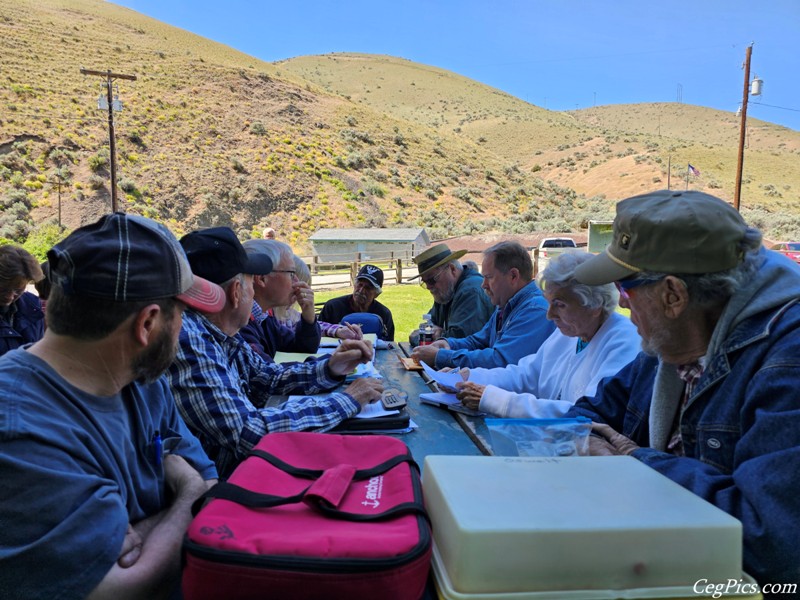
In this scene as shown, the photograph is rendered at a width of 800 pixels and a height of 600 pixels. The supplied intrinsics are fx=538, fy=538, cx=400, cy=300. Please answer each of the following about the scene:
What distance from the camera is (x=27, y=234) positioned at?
91.7ft

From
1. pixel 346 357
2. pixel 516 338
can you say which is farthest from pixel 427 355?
pixel 346 357

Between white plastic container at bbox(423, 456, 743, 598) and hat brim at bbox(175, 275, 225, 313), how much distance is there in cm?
82

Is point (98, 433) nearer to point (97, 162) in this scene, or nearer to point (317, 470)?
point (317, 470)

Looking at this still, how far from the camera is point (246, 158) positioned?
38.9m

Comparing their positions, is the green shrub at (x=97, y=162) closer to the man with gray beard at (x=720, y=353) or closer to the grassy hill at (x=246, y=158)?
the grassy hill at (x=246, y=158)

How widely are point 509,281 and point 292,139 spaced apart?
41.7 metres

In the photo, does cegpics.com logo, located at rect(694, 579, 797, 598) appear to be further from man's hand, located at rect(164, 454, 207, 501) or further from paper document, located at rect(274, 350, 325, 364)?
paper document, located at rect(274, 350, 325, 364)

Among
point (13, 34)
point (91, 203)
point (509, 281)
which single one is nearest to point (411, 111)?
point (13, 34)

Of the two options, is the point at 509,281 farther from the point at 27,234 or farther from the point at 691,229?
the point at 27,234

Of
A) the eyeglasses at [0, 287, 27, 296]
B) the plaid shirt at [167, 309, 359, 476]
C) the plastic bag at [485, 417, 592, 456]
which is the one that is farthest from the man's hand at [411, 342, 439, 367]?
the eyeglasses at [0, 287, 27, 296]

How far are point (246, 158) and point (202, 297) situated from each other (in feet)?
132

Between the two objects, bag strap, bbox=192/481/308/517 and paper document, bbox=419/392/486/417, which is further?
paper document, bbox=419/392/486/417

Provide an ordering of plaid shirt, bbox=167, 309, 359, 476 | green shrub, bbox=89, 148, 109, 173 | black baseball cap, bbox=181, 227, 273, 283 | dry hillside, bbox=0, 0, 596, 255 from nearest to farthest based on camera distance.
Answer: plaid shirt, bbox=167, 309, 359, 476, black baseball cap, bbox=181, 227, 273, 283, dry hillside, bbox=0, 0, 596, 255, green shrub, bbox=89, 148, 109, 173

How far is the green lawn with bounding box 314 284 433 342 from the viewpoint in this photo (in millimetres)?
9930
